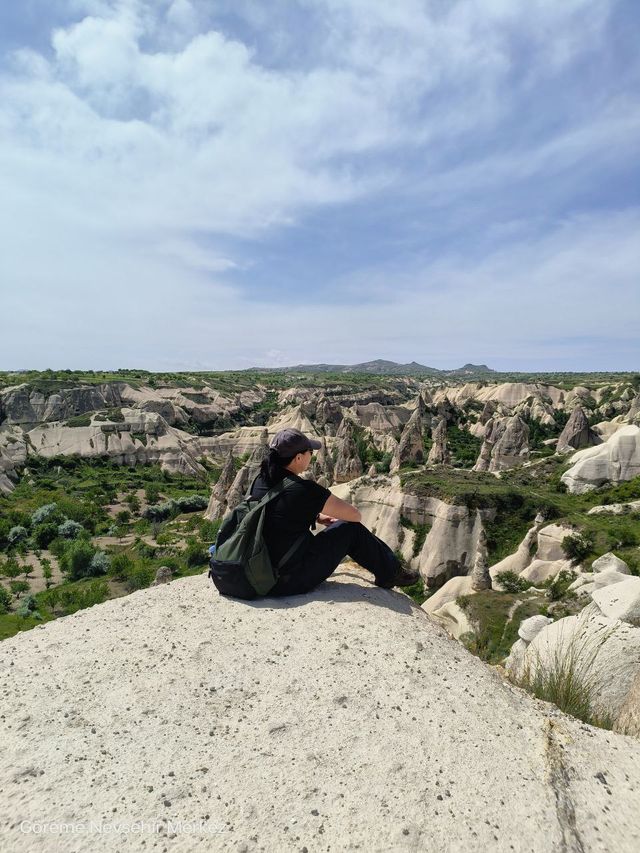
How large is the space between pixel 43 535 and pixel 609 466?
48806 millimetres

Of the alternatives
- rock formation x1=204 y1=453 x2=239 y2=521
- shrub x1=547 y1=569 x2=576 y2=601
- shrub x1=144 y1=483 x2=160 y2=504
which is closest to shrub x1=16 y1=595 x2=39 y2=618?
rock formation x1=204 y1=453 x2=239 y2=521

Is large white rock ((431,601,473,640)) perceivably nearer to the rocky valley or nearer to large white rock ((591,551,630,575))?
the rocky valley

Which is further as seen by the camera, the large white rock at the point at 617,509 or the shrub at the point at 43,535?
the shrub at the point at 43,535

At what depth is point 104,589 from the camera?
103 ft

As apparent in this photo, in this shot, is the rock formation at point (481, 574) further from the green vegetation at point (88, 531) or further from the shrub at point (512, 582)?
the green vegetation at point (88, 531)

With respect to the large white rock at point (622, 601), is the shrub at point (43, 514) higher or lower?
lower

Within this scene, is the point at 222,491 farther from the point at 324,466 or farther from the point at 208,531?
the point at 324,466

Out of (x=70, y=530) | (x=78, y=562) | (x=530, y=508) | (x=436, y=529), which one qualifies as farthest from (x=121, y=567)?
(x=530, y=508)

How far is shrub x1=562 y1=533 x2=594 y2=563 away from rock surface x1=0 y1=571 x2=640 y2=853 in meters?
21.9

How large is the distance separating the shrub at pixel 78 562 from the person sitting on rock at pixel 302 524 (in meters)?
37.2

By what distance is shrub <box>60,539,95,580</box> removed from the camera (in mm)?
37031

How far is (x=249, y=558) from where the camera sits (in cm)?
508

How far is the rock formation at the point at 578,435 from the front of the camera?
5278cm

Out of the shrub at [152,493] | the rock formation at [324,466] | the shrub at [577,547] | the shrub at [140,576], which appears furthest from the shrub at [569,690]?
the shrub at [152,493]
